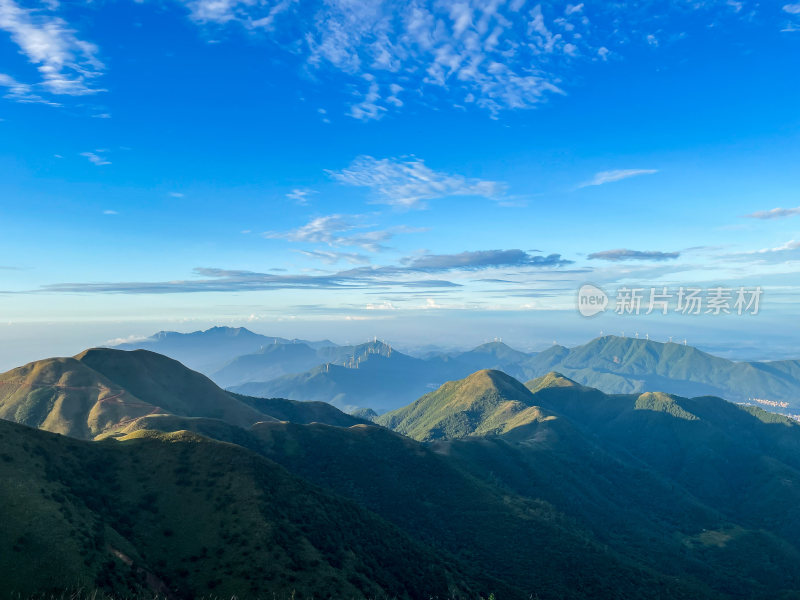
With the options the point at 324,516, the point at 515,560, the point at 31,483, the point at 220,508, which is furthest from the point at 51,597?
the point at 515,560

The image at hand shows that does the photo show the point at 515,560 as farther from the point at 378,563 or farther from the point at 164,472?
the point at 164,472

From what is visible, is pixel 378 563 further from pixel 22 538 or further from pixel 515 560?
pixel 22 538

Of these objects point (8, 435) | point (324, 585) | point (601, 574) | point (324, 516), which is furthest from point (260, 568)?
point (601, 574)

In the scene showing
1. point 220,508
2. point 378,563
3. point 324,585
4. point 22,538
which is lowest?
point 378,563

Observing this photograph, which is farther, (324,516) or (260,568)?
(324,516)

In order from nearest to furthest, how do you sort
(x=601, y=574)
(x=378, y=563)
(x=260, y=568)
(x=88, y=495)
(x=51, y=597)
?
(x=51, y=597) → (x=260, y=568) → (x=88, y=495) → (x=378, y=563) → (x=601, y=574)

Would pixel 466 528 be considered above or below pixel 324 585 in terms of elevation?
below

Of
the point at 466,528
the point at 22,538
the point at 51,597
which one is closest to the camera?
the point at 51,597
